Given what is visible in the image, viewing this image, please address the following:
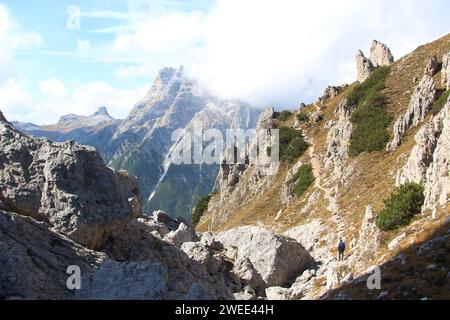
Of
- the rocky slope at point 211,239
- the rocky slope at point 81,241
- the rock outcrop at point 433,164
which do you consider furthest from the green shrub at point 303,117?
the rocky slope at point 81,241

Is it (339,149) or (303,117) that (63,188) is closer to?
(339,149)

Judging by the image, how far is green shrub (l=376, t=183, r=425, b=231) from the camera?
38062 mm

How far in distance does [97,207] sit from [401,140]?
5271 centimetres

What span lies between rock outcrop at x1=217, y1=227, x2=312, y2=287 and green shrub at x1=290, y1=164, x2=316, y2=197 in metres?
34.9

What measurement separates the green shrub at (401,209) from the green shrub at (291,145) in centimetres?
5544

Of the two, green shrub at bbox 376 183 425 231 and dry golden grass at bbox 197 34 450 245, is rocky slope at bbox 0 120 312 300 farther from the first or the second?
dry golden grass at bbox 197 34 450 245

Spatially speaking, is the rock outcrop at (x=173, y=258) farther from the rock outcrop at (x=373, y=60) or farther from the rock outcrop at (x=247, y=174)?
the rock outcrop at (x=373, y=60)

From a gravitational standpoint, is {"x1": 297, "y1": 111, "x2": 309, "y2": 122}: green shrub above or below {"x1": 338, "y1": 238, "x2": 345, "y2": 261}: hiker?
above

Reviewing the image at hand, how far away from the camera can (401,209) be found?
1517 inches

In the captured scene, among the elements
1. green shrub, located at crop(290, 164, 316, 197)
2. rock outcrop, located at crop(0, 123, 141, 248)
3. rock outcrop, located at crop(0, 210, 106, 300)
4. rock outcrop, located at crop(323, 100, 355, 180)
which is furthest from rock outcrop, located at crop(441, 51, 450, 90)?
rock outcrop, located at crop(0, 210, 106, 300)

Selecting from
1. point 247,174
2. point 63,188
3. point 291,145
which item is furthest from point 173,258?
point 247,174

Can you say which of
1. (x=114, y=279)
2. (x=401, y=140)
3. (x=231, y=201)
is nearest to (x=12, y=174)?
(x=114, y=279)

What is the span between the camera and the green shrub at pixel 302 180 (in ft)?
263
